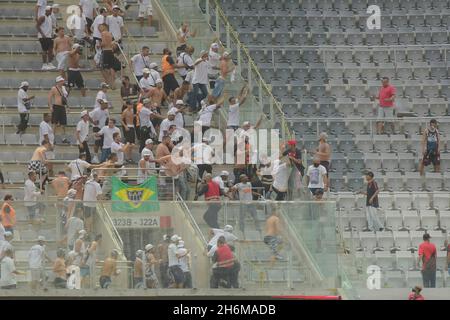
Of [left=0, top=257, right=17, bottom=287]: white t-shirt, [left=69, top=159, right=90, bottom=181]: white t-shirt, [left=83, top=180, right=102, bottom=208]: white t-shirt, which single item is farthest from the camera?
[left=69, top=159, right=90, bottom=181]: white t-shirt

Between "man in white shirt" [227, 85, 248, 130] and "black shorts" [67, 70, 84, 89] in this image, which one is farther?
"black shorts" [67, 70, 84, 89]

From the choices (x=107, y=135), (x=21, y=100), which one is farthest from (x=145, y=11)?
(x=107, y=135)

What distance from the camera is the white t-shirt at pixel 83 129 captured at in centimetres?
4034

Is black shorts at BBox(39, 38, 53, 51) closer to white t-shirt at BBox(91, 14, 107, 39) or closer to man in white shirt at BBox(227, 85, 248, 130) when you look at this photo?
white t-shirt at BBox(91, 14, 107, 39)

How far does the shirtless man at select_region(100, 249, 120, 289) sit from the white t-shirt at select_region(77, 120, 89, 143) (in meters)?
5.27

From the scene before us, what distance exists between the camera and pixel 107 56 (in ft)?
141

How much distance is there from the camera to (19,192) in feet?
130

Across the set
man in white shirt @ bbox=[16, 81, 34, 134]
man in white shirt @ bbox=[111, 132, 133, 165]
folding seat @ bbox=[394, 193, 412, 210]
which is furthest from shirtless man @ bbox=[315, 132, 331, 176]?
man in white shirt @ bbox=[16, 81, 34, 134]

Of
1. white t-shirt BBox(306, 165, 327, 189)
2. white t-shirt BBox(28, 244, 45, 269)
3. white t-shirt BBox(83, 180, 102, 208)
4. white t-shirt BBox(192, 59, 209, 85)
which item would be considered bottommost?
white t-shirt BBox(28, 244, 45, 269)

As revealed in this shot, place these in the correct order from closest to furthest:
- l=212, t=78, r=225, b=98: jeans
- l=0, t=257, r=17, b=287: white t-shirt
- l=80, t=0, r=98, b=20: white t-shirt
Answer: l=0, t=257, r=17, b=287: white t-shirt < l=212, t=78, r=225, b=98: jeans < l=80, t=0, r=98, b=20: white t-shirt

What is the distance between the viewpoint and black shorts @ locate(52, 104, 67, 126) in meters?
41.4

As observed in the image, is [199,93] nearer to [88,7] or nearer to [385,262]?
[88,7]

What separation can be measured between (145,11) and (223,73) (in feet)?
13.3

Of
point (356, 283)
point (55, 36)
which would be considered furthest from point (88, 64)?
point (356, 283)
